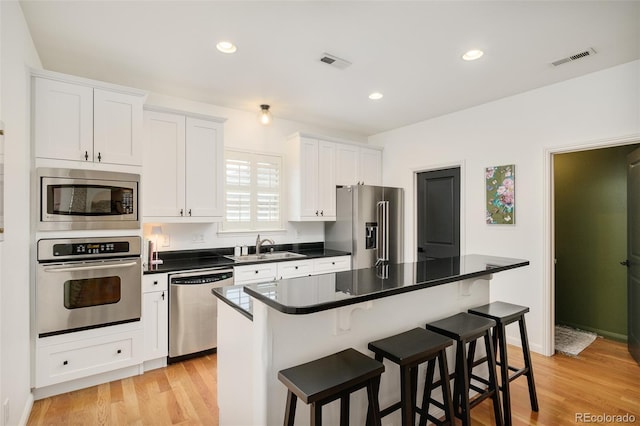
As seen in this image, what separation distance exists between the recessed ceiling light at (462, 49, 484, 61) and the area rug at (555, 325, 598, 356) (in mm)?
2993

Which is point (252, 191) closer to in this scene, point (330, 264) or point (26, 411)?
point (330, 264)

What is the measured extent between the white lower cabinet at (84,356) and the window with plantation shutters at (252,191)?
158 centimetres

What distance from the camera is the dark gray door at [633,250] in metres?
3.08

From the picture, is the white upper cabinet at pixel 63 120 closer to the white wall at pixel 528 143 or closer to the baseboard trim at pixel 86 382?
the baseboard trim at pixel 86 382

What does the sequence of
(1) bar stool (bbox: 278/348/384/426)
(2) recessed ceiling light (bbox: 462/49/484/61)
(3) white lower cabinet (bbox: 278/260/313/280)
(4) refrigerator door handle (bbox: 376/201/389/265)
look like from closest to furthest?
(1) bar stool (bbox: 278/348/384/426) → (2) recessed ceiling light (bbox: 462/49/484/61) → (3) white lower cabinet (bbox: 278/260/313/280) → (4) refrigerator door handle (bbox: 376/201/389/265)

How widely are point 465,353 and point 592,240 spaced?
3.16 m

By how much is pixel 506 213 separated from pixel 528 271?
63cm

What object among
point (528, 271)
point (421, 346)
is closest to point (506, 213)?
point (528, 271)

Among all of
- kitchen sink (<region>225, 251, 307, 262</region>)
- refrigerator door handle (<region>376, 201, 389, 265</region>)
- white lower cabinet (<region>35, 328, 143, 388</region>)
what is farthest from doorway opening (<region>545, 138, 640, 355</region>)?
white lower cabinet (<region>35, 328, 143, 388</region>)

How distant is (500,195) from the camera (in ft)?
11.9

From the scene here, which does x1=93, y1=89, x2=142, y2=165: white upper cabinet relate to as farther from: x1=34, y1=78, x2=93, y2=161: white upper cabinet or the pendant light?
the pendant light

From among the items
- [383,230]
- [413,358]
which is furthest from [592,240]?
[413,358]

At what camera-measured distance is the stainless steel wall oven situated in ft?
8.21

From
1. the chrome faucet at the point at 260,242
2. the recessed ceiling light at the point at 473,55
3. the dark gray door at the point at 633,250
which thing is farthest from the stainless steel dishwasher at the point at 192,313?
the dark gray door at the point at 633,250
